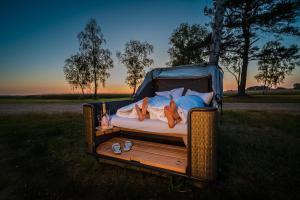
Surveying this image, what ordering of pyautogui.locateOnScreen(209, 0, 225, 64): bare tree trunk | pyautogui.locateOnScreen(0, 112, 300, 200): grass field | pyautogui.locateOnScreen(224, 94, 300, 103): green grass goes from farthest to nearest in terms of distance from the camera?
pyautogui.locateOnScreen(224, 94, 300, 103): green grass
pyautogui.locateOnScreen(209, 0, 225, 64): bare tree trunk
pyautogui.locateOnScreen(0, 112, 300, 200): grass field

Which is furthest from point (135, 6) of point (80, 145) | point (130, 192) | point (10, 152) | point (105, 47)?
point (105, 47)

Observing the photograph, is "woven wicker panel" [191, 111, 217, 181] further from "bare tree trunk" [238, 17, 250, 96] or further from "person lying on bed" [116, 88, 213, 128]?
"bare tree trunk" [238, 17, 250, 96]

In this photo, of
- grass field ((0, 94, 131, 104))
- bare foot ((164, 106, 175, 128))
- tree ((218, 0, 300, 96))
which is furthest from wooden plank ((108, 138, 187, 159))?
grass field ((0, 94, 131, 104))

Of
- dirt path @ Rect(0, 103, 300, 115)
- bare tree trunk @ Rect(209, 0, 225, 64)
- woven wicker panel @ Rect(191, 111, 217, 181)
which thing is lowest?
dirt path @ Rect(0, 103, 300, 115)

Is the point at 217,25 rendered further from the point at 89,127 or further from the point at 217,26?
the point at 89,127

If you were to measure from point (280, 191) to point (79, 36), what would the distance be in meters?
25.3

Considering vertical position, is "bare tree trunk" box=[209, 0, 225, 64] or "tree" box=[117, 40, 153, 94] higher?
"tree" box=[117, 40, 153, 94]

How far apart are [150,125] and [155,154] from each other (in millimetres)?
415

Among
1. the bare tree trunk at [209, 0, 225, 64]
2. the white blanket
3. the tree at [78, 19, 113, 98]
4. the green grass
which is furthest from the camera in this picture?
the tree at [78, 19, 113, 98]

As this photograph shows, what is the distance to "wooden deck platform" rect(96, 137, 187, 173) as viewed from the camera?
68.8 inches

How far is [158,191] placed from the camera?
176 cm

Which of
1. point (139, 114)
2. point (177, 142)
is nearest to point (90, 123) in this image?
point (139, 114)

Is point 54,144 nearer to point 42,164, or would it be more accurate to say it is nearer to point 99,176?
point 42,164

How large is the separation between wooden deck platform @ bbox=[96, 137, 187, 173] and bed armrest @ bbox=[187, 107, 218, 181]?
188 mm
